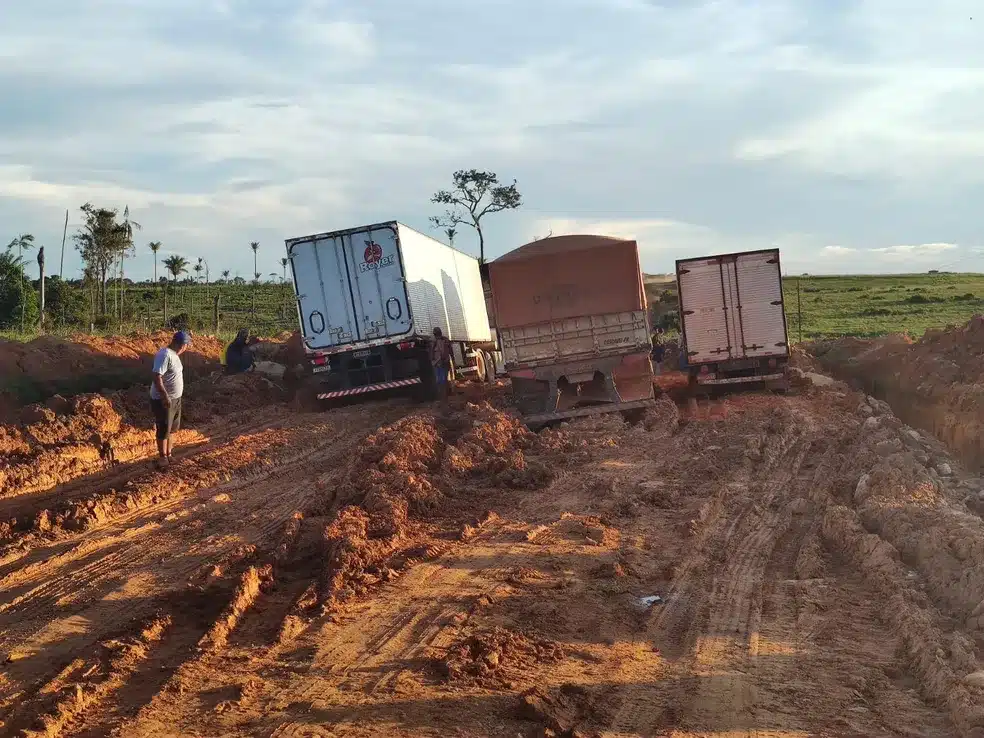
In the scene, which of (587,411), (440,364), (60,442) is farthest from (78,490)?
(440,364)

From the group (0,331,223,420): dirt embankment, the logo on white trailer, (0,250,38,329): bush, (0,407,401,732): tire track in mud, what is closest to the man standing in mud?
(0,407,401,732): tire track in mud

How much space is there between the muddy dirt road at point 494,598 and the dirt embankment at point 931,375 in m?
2.83

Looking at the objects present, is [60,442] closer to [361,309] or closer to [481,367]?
[361,309]

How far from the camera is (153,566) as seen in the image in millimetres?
7578

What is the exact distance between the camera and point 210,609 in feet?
21.3

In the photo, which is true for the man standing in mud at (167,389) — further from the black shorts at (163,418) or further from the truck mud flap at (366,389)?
the truck mud flap at (366,389)

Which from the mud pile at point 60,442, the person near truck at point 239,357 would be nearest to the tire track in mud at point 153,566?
the mud pile at point 60,442

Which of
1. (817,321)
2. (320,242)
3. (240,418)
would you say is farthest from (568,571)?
(817,321)

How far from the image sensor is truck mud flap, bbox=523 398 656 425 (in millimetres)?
15633

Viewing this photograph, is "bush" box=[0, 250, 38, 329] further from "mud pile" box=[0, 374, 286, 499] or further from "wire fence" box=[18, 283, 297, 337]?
"mud pile" box=[0, 374, 286, 499]

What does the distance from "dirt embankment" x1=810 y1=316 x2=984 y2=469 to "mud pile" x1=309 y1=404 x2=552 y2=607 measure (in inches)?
264

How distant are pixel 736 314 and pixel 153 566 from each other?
14.6 meters

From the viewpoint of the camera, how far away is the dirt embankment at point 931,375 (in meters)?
14.5

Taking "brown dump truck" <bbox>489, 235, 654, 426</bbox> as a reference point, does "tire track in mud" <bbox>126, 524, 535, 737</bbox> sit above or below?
below
